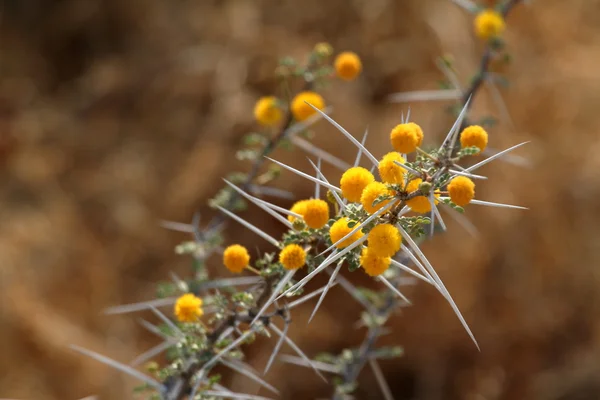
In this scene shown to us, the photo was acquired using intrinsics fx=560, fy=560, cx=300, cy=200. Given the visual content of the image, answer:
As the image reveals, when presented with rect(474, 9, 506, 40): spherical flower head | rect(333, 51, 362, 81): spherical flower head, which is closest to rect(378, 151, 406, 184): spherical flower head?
rect(333, 51, 362, 81): spherical flower head

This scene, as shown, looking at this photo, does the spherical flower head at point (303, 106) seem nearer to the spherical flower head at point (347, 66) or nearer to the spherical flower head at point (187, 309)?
the spherical flower head at point (347, 66)

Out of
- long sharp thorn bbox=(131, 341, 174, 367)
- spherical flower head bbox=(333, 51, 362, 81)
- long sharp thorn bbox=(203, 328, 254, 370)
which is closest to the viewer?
long sharp thorn bbox=(203, 328, 254, 370)

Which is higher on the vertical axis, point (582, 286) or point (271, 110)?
point (271, 110)

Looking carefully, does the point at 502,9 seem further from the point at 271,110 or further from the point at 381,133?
the point at 381,133

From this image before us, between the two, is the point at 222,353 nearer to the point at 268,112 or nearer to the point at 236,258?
the point at 236,258

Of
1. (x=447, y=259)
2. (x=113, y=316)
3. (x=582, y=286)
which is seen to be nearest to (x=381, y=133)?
(x=447, y=259)

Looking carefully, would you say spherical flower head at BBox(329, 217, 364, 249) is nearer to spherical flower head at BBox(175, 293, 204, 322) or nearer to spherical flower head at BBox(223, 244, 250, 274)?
spherical flower head at BBox(223, 244, 250, 274)
